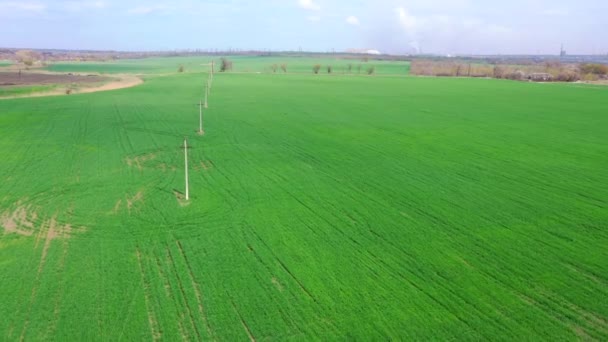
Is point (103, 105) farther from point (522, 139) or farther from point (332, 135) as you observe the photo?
point (522, 139)

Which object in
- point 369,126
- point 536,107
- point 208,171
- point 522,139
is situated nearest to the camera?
point 208,171

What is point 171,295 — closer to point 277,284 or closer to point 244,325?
point 244,325

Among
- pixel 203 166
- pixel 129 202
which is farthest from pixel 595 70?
pixel 129 202

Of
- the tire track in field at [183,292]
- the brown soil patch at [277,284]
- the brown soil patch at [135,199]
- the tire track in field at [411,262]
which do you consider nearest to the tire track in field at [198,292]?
the tire track in field at [183,292]

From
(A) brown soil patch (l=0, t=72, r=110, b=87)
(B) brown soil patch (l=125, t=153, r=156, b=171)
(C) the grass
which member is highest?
(A) brown soil patch (l=0, t=72, r=110, b=87)

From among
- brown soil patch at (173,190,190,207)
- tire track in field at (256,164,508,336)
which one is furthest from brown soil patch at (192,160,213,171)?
tire track in field at (256,164,508,336)

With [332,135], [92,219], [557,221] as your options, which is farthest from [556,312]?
[332,135]

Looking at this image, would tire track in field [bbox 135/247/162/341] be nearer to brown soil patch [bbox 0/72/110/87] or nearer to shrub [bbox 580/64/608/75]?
brown soil patch [bbox 0/72/110/87]

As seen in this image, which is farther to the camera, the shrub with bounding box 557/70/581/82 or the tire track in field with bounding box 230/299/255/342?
the shrub with bounding box 557/70/581/82
